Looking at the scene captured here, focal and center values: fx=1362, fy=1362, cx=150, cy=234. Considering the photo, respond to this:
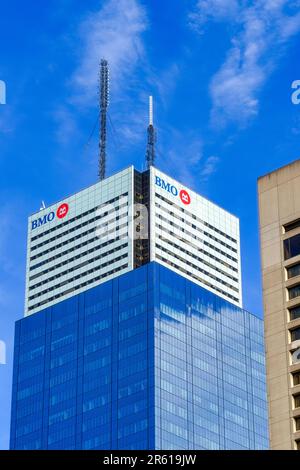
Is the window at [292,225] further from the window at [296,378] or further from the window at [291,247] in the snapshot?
the window at [296,378]

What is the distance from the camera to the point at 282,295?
373 feet

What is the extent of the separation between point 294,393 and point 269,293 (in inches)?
399

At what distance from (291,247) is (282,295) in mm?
4535

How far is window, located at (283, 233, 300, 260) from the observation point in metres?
115

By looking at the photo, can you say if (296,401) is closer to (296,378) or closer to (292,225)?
(296,378)

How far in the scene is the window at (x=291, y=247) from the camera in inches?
4532

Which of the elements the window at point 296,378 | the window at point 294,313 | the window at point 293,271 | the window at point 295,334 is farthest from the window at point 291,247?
the window at point 296,378

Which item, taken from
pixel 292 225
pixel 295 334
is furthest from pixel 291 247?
pixel 295 334

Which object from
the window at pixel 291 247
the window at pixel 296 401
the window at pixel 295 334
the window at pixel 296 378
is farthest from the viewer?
the window at pixel 291 247
